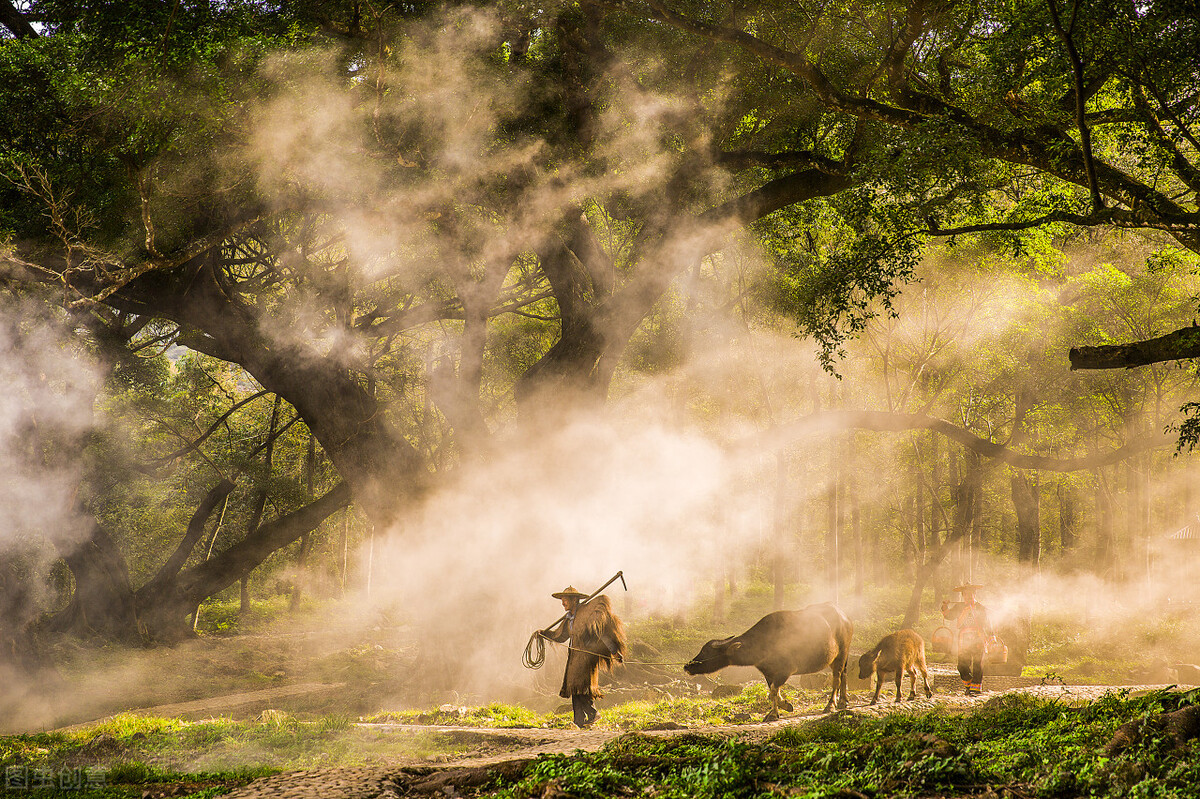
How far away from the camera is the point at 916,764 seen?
13.7ft

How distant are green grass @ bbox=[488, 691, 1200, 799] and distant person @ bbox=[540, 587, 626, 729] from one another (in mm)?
2672

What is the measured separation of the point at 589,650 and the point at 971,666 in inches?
259

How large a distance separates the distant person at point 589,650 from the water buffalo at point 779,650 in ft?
3.50

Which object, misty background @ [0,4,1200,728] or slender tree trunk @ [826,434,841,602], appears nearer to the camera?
misty background @ [0,4,1200,728]

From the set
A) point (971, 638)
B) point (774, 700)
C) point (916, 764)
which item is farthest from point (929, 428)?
point (916, 764)

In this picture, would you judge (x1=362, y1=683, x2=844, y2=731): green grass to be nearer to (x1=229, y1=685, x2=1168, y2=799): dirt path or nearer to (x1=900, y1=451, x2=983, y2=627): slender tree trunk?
(x1=229, y1=685, x2=1168, y2=799): dirt path

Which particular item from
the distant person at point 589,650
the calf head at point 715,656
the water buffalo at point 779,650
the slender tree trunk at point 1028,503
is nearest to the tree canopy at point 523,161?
the water buffalo at point 779,650

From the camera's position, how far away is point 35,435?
12.2 metres

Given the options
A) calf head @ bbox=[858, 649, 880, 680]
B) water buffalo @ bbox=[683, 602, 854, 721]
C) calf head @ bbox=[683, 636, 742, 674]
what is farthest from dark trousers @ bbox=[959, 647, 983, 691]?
calf head @ bbox=[683, 636, 742, 674]

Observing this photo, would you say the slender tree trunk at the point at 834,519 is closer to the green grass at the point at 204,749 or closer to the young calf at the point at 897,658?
the young calf at the point at 897,658

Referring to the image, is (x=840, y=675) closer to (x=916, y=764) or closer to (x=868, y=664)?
(x=868, y=664)

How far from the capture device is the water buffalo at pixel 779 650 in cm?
884

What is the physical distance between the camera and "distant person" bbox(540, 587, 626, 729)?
8.48m

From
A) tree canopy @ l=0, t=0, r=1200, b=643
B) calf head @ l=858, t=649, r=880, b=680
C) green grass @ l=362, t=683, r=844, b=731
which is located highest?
tree canopy @ l=0, t=0, r=1200, b=643
